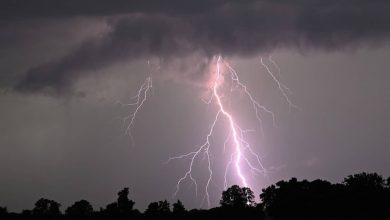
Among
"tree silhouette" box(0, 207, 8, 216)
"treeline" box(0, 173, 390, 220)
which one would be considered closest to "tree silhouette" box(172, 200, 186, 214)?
"treeline" box(0, 173, 390, 220)

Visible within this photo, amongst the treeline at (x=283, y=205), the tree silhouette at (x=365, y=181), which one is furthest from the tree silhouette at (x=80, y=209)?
the tree silhouette at (x=365, y=181)

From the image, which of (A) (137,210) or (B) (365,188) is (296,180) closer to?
(B) (365,188)

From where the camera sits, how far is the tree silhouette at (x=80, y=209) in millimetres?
123000

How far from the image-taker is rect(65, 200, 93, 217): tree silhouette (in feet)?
404

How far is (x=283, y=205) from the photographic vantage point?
373ft

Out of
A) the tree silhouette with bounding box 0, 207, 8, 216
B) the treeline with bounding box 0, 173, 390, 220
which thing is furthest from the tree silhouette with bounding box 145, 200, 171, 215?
the tree silhouette with bounding box 0, 207, 8, 216

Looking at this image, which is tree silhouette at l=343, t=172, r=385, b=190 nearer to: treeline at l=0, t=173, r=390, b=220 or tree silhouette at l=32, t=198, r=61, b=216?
treeline at l=0, t=173, r=390, b=220

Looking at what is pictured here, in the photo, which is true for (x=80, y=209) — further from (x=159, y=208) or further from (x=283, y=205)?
(x=283, y=205)

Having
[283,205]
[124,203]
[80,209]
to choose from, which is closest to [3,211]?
[80,209]

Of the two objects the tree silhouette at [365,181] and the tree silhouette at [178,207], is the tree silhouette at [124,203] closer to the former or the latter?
the tree silhouette at [178,207]

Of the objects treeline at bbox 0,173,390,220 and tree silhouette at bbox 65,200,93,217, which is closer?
treeline at bbox 0,173,390,220

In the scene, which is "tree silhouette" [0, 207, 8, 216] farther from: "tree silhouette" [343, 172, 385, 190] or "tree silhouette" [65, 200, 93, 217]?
"tree silhouette" [343, 172, 385, 190]

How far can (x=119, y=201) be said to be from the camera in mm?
122438

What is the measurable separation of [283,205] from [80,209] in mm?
34572
